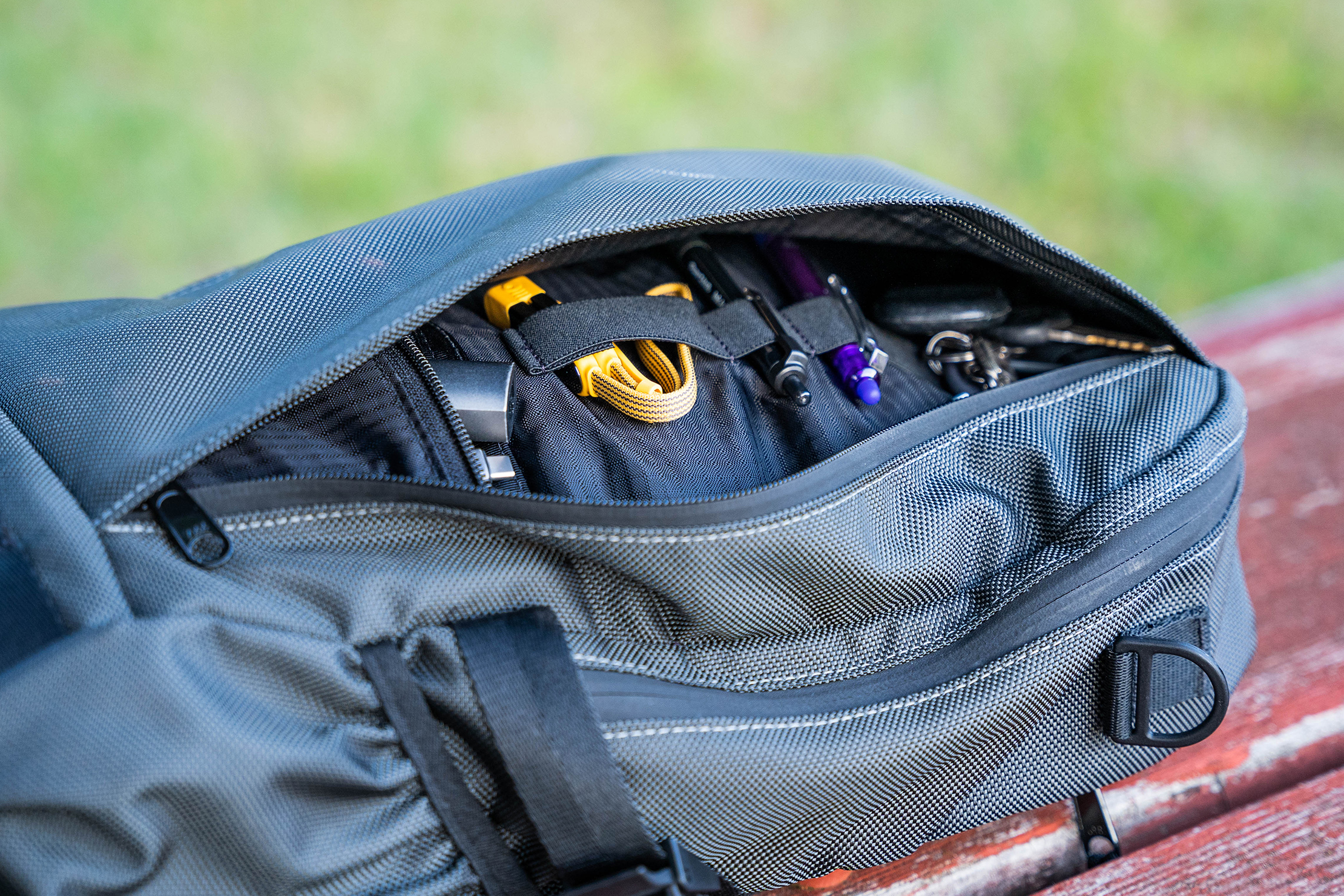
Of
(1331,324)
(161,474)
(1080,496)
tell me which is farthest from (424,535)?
(1331,324)

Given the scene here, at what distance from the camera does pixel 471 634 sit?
2.25 feet

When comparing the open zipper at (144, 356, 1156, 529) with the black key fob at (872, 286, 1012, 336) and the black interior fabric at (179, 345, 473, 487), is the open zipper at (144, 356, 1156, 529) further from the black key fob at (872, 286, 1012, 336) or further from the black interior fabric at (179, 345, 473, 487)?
the black key fob at (872, 286, 1012, 336)

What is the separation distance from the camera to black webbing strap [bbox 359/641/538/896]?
664mm

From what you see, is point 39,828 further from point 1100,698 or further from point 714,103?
point 714,103

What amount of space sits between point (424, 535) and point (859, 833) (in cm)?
42

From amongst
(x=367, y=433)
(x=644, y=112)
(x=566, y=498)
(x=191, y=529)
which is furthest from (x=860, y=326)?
(x=644, y=112)

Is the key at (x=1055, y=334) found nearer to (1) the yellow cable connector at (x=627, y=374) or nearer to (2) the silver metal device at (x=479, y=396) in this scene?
(1) the yellow cable connector at (x=627, y=374)

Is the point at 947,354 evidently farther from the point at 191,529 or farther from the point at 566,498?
the point at 191,529

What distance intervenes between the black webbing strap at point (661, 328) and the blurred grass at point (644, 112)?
4.99 feet

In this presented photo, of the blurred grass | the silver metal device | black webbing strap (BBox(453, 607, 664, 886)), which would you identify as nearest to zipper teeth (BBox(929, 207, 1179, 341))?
the silver metal device

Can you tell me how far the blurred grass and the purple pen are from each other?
4.72 feet

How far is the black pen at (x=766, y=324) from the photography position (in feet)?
2.99

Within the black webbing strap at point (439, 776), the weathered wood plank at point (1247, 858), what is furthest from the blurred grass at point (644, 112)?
the black webbing strap at point (439, 776)

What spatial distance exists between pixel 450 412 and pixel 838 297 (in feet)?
A: 1.46
